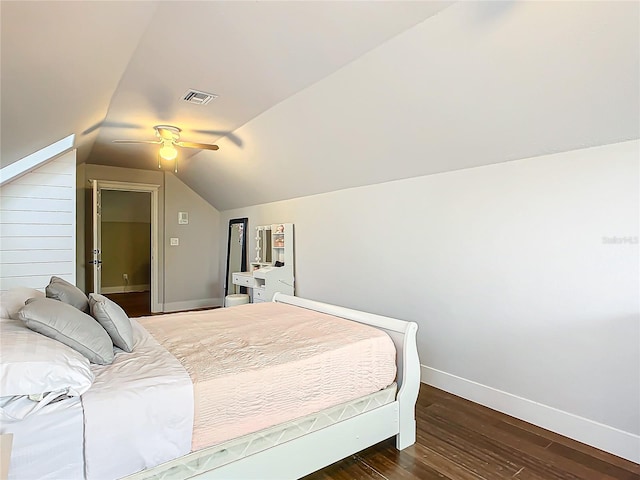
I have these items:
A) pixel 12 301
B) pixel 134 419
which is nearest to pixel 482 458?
pixel 134 419

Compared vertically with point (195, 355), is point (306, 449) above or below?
below

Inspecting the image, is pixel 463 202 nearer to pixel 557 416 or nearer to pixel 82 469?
pixel 557 416

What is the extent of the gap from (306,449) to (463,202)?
7.03 feet

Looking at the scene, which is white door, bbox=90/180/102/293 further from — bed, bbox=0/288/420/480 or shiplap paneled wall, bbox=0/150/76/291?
bed, bbox=0/288/420/480

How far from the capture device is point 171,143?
3.91m

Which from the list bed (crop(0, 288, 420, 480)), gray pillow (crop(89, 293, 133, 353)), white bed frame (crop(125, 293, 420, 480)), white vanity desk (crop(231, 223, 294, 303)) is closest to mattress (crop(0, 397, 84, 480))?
bed (crop(0, 288, 420, 480))

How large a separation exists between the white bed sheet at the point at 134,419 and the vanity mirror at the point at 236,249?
4565 millimetres

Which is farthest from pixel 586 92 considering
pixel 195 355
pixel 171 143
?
pixel 171 143

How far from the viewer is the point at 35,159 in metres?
3.63

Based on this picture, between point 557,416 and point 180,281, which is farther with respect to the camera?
point 180,281

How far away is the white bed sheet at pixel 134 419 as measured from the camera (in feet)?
4.69

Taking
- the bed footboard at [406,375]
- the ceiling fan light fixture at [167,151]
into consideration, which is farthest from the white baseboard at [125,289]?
the bed footboard at [406,375]

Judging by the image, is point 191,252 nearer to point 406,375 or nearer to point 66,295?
point 66,295

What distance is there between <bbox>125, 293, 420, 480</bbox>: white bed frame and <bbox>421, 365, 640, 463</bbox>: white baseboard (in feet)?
2.95
